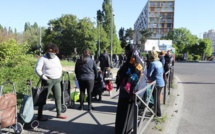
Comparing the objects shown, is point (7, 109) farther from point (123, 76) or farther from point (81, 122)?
point (123, 76)

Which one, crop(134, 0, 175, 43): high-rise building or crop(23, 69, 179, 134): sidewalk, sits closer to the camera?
crop(23, 69, 179, 134): sidewalk

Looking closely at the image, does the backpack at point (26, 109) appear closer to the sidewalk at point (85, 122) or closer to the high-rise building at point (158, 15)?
the sidewalk at point (85, 122)

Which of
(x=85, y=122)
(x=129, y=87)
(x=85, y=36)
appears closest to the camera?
(x=129, y=87)

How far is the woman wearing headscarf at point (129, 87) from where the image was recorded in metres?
4.46

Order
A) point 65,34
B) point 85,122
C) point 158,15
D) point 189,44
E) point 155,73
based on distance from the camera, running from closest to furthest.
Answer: point 85,122 → point 155,73 → point 65,34 → point 189,44 → point 158,15

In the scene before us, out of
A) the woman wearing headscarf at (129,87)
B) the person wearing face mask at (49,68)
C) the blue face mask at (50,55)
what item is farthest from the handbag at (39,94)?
the woman wearing headscarf at (129,87)

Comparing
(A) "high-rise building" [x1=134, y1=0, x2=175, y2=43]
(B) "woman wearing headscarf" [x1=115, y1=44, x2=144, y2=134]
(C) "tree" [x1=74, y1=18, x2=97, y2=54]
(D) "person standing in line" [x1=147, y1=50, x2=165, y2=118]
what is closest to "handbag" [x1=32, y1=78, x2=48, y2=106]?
(B) "woman wearing headscarf" [x1=115, y1=44, x2=144, y2=134]

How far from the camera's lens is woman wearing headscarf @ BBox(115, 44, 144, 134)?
446 centimetres

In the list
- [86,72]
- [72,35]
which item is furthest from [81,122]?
[72,35]

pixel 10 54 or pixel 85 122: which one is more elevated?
pixel 10 54

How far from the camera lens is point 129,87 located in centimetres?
448

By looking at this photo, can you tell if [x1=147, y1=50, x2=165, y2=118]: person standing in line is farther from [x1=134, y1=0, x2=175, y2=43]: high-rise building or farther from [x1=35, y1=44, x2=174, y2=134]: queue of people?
[x1=134, y1=0, x2=175, y2=43]: high-rise building

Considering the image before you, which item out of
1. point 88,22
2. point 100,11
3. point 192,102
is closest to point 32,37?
point 100,11

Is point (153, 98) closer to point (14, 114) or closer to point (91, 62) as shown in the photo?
point (91, 62)
